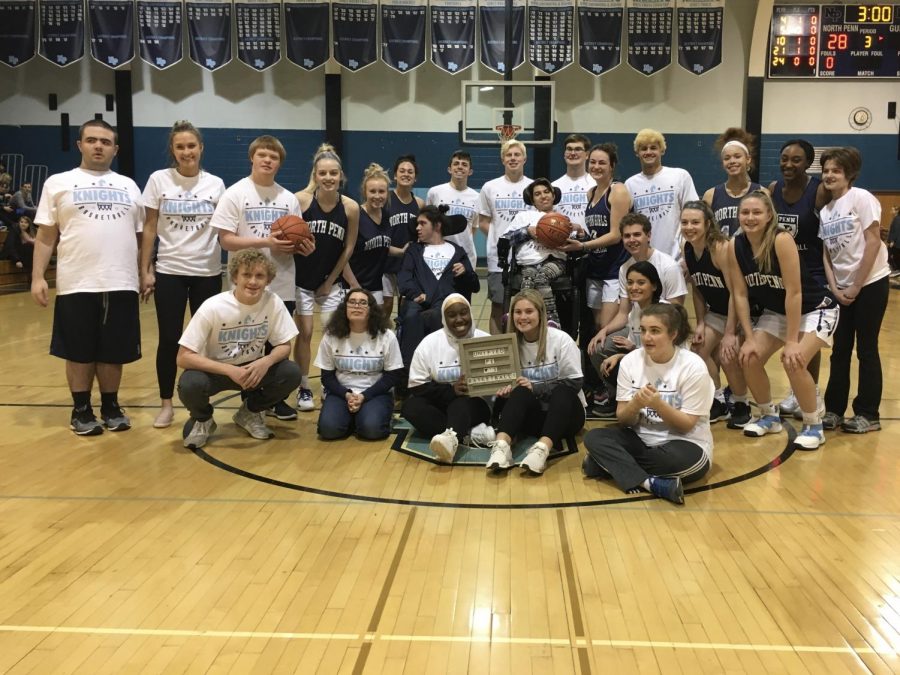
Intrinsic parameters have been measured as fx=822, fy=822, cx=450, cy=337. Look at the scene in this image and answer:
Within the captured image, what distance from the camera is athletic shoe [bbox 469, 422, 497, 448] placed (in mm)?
4629

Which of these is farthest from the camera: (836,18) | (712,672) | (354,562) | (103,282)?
(836,18)

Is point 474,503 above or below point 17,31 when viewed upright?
below

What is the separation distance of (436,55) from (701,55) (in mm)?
4526

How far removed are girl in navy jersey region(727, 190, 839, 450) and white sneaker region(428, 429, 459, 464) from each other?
1.76 metres

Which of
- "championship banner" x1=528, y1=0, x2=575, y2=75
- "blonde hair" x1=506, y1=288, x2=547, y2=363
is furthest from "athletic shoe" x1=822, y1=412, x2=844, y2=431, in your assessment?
"championship banner" x1=528, y1=0, x2=575, y2=75

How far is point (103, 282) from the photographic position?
15.5 feet

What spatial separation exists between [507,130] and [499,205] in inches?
243

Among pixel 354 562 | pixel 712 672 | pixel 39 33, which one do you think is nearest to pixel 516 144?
pixel 354 562

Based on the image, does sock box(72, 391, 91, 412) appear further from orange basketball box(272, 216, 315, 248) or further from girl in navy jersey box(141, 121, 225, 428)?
orange basketball box(272, 216, 315, 248)

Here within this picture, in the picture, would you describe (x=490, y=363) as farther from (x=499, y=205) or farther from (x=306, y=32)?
(x=306, y=32)

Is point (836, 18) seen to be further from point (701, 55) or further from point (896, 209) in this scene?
point (896, 209)

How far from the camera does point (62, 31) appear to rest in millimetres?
14211

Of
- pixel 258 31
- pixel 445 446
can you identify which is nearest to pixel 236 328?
pixel 445 446

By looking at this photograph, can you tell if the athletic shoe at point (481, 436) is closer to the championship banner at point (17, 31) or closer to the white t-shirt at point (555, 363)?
the white t-shirt at point (555, 363)
